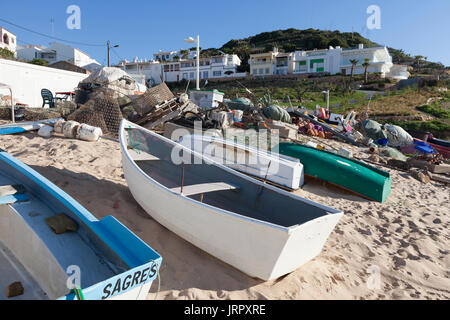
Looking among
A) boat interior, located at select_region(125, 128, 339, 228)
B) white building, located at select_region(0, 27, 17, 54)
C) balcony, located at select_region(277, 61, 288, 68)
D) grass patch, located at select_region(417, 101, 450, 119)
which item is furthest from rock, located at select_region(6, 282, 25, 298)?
balcony, located at select_region(277, 61, 288, 68)

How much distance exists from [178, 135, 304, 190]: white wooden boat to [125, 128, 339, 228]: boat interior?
4.58 ft

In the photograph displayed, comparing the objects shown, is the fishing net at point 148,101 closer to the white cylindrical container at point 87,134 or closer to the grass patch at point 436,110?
the white cylindrical container at point 87,134

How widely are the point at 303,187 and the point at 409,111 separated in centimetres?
1932

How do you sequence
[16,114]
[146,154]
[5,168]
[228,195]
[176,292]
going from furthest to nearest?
1. [16,114]
2. [146,154]
3. [228,195]
4. [5,168]
5. [176,292]

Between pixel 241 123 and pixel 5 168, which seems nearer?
pixel 5 168

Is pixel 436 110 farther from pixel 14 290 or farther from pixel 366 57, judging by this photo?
pixel 14 290

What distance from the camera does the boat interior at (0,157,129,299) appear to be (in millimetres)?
2379

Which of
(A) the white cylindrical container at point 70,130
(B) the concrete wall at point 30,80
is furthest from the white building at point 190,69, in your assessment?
(A) the white cylindrical container at point 70,130

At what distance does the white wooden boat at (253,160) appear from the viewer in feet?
19.4

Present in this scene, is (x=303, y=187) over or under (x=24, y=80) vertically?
under

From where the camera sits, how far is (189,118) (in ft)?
30.2

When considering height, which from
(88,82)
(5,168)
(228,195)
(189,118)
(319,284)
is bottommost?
(319,284)

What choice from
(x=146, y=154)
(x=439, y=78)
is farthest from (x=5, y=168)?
(x=439, y=78)

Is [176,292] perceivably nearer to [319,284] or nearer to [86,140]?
[319,284]
